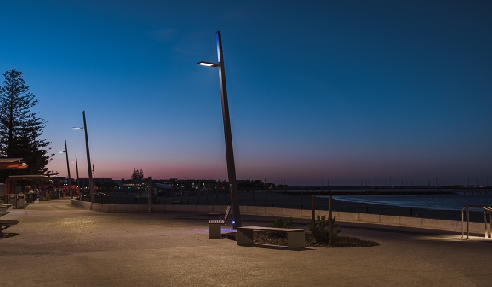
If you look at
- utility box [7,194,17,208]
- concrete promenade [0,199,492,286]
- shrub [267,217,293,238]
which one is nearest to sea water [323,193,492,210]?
utility box [7,194,17,208]

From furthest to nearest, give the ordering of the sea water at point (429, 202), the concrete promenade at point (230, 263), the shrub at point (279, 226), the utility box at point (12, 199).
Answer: the sea water at point (429, 202) < the utility box at point (12, 199) < the shrub at point (279, 226) < the concrete promenade at point (230, 263)

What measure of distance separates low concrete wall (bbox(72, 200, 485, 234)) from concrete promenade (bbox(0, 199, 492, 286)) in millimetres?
3489

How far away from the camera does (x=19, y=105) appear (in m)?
71.3

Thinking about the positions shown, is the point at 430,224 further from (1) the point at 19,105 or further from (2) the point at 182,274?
(1) the point at 19,105

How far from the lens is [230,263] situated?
11.1 metres

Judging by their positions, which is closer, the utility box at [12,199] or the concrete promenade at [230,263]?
the concrete promenade at [230,263]

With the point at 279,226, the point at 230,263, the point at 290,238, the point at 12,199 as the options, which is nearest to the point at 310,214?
the point at 279,226

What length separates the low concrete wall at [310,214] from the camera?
20117 mm

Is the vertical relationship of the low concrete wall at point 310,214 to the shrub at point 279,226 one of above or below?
below

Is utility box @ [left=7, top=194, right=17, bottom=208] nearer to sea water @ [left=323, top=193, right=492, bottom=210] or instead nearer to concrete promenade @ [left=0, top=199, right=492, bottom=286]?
concrete promenade @ [left=0, top=199, right=492, bottom=286]

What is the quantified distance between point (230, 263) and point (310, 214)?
16894 mm

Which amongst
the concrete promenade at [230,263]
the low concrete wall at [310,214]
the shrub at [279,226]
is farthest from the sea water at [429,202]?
the concrete promenade at [230,263]

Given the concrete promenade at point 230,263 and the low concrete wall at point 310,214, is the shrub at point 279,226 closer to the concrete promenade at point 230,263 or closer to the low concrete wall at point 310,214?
the concrete promenade at point 230,263

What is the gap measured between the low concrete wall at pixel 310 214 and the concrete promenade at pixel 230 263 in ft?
11.4
